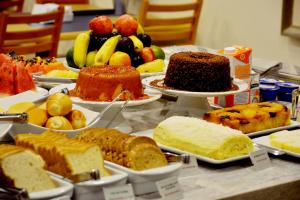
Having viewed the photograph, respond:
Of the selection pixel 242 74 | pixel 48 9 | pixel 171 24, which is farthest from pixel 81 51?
pixel 171 24

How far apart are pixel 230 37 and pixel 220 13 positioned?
204 mm

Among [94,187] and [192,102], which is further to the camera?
[192,102]

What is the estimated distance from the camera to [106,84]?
6.09 feet

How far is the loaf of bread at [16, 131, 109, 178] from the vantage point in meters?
1.28

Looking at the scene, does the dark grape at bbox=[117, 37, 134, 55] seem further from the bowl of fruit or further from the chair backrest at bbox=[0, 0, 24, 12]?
the chair backrest at bbox=[0, 0, 24, 12]

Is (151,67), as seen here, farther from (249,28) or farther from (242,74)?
(249,28)

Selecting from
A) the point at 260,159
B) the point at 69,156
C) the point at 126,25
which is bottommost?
the point at 260,159

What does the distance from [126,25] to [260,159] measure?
2.97 ft

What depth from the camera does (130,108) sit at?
214cm

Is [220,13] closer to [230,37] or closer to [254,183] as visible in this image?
[230,37]

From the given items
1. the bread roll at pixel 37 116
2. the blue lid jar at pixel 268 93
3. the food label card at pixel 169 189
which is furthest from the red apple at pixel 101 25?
the food label card at pixel 169 189

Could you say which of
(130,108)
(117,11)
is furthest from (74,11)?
(130,108)

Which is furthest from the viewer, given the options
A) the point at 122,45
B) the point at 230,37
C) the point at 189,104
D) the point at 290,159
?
the point at 230,37

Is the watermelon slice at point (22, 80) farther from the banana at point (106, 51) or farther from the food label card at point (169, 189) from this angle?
the food label card at point (169, 189)
